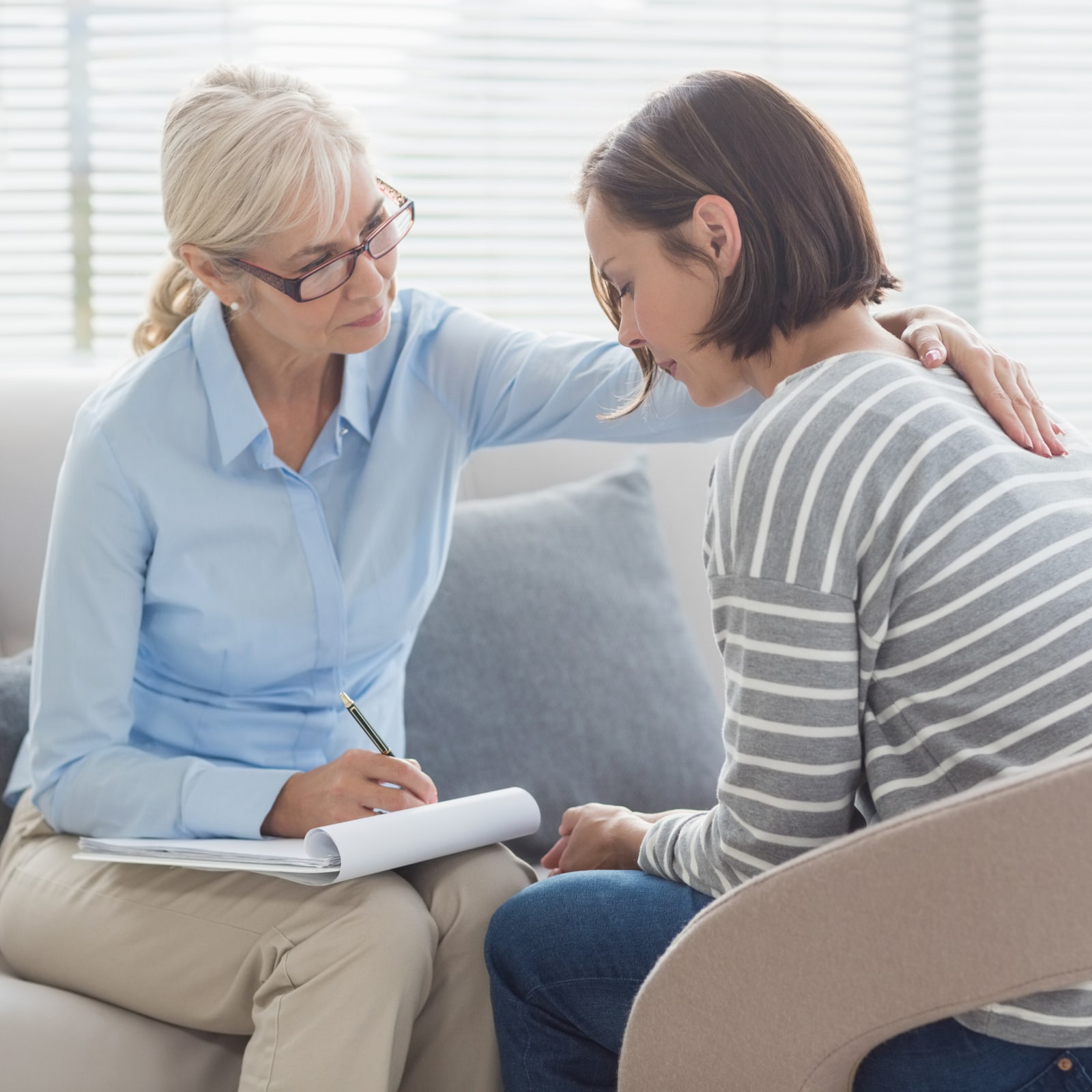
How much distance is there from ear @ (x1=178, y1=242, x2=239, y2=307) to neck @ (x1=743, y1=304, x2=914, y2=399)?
0.60 meters

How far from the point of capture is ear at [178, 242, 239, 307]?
128 cm

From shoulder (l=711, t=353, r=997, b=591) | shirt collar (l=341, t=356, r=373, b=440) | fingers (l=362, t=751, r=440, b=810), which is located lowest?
fingers (l=362, t=751, r=440, b=810)

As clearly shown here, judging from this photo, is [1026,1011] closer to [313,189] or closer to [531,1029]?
[531,1029]

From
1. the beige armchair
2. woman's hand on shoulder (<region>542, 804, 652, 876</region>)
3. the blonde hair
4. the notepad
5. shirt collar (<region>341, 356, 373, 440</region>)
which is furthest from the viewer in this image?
shirt collar (<region>341, 356, 373, 440</region>)

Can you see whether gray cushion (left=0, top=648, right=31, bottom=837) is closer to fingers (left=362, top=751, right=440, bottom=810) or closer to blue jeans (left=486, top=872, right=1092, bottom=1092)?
fingers (left=362, top=751, right=440, bottom=810)

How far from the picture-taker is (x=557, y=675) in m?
1.60

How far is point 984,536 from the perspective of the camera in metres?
0.78

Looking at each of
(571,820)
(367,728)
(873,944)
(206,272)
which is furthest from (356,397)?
(873,944)

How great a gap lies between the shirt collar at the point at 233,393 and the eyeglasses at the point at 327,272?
Result: 0.10 metres

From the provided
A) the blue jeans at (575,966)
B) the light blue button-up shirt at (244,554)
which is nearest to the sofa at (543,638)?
the light blue button-up shirt at (244,554)

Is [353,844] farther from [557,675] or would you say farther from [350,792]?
[557,675]

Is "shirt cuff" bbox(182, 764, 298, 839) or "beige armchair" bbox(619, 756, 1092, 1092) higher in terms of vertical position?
"beige armchair" bbox(619, 756, 1092, 1092)

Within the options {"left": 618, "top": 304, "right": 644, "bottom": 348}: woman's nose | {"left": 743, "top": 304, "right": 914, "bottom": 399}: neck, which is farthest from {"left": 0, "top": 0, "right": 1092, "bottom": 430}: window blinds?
{"left": 743, "top": 304, "right": 914, "bottom": 399}: neck

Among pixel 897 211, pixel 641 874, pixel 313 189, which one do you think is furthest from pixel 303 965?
pixel 897 211
